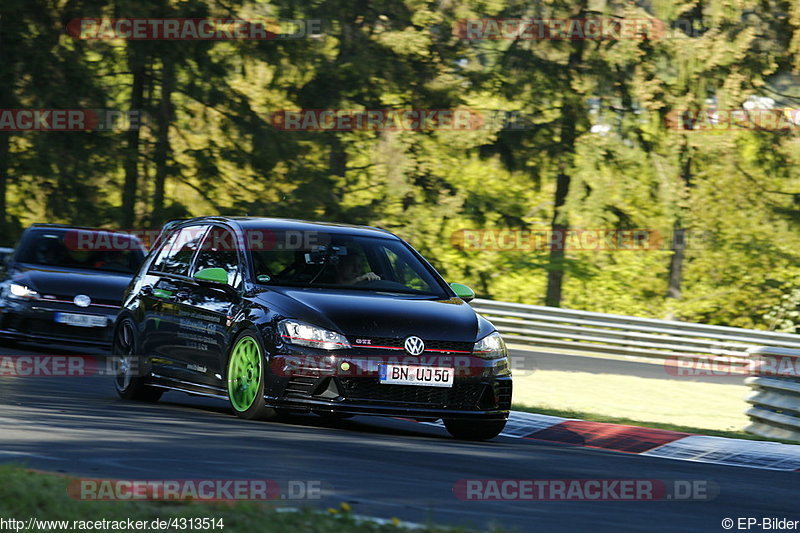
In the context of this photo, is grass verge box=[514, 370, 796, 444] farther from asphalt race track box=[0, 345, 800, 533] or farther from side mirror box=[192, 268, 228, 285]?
side mirror box=[192, 268, 228, 285]

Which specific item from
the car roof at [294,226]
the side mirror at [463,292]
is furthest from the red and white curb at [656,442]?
the car roof at [294,226]

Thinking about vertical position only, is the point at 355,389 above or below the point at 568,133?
below

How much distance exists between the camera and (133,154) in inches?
1261

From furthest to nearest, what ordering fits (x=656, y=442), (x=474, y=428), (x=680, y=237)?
(x=680, y=237), (x=656, y=442), (x=474, y=428)

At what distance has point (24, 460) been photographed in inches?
280

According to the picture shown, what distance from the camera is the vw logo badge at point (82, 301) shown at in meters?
16.0

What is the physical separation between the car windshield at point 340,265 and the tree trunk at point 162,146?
72.2 ft

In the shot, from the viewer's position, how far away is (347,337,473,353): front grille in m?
9.41

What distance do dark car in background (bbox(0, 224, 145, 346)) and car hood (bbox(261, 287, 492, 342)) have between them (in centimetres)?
658

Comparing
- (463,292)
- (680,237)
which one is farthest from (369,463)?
(680,237)

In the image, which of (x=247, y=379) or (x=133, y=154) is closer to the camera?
(x=247, y=379)

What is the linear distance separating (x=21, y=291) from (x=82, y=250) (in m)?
1.36

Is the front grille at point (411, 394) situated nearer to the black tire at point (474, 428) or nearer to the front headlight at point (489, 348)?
the front headlight at point (489, 348)

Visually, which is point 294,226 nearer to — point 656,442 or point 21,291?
point 656,442
